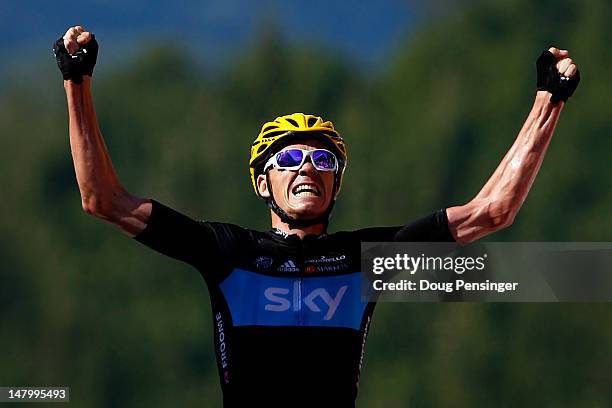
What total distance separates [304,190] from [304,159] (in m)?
0.21

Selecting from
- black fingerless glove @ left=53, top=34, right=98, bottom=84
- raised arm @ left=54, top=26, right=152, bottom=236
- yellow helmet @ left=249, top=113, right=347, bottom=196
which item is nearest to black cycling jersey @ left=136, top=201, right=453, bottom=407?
raised arm @ left=54, top=26, right=152, bottom=236

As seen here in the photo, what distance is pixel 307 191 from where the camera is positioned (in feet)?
34.9

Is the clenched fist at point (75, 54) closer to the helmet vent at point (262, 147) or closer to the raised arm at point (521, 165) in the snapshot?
the helmet vent at point (262, 147)

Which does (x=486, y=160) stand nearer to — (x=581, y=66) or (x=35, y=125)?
(x=581, y=66)

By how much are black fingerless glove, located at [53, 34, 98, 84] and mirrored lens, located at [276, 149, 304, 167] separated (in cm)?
147

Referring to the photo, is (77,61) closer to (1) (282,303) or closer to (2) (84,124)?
(2) (84,124)

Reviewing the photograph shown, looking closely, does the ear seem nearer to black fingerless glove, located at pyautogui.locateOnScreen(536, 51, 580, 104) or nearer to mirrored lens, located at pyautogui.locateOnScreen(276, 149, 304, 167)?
→ mirrored lens, located at pyautogui.locateOnScreen(276, 149, 304, 167)

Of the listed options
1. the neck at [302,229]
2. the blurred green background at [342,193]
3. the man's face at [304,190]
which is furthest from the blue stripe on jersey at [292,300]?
the blurred green background at [342,193]

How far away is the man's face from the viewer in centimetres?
1062

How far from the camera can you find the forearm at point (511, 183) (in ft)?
34.1

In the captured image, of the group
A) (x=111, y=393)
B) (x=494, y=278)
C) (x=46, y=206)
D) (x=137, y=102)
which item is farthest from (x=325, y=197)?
(x=137, y=102)

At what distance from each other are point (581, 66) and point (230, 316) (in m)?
41.7

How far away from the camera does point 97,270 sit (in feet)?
157
